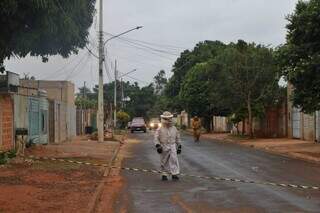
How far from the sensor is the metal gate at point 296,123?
41312mm

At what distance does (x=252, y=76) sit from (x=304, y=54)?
1821 cm

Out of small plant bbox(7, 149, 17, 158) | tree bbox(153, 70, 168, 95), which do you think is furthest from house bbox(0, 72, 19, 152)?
tree bbox(153, 70, 168, 95)

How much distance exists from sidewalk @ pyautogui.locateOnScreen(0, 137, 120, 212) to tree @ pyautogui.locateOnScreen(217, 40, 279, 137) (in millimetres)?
24030

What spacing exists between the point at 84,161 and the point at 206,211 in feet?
40.9

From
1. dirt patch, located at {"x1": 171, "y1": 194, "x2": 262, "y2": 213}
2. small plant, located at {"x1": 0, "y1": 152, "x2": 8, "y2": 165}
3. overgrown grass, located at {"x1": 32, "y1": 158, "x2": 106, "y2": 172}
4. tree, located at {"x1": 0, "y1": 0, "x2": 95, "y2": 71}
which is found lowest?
dirt patch, located at {"x1": 171, "y1": 194, "x2": 262, "y2": 213}

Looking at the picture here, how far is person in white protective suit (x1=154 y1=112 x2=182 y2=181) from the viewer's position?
17438 millimetres

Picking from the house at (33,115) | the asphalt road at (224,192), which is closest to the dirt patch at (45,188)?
Result: the asphalt road at (224,192)

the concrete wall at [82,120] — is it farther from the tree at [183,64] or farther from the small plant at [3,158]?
the small plant at [3,158]

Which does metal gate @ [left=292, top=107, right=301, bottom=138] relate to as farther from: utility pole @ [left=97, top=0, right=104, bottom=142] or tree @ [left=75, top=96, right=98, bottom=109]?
tree @ [left=75, top=96, right=98, bottom=109]

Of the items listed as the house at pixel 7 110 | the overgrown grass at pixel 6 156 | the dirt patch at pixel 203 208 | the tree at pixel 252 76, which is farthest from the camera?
the tree at pixel 252 76

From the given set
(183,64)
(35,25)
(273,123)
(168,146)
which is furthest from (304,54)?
(183,64)

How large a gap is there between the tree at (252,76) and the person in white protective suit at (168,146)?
26291 mm

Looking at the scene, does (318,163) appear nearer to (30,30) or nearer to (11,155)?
(11,155)

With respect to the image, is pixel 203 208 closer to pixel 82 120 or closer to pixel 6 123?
pixel 6 123
